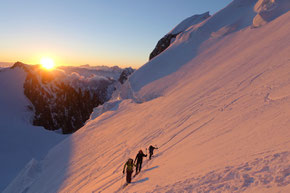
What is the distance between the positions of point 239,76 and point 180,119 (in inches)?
255

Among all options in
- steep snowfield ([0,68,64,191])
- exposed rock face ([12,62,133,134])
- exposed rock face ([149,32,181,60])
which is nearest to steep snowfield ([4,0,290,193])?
steep snowfield ([0,68,64,191])

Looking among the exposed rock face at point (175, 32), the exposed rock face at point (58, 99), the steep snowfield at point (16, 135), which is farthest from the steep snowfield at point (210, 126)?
the exposed rock face at point (58, 99)

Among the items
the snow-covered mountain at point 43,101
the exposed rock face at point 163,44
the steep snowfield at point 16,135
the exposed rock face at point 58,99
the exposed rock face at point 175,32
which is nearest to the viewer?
the steep snowfield at point 16,135

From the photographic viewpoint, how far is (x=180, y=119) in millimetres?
12984

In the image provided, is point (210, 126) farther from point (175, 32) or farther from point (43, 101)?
point (43, 101)

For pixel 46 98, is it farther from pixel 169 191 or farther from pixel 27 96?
pixel 169 191

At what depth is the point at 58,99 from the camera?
78.6m

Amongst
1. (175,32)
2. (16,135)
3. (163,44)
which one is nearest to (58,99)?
(16,135)

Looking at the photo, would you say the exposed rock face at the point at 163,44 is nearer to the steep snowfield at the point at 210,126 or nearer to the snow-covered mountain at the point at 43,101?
the steep snowfield at the point at 210,126

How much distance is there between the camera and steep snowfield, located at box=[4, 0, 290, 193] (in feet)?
14.3

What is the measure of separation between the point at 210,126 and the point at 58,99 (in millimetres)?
81782

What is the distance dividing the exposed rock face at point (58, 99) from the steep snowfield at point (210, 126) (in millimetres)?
52229

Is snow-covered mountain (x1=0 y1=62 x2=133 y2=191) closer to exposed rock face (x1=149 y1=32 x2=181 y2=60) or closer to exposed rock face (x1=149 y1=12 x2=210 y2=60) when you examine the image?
exposed rock face (x1=149 y1=32 x2=181 y2=60)

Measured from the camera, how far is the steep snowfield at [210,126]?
436cm
